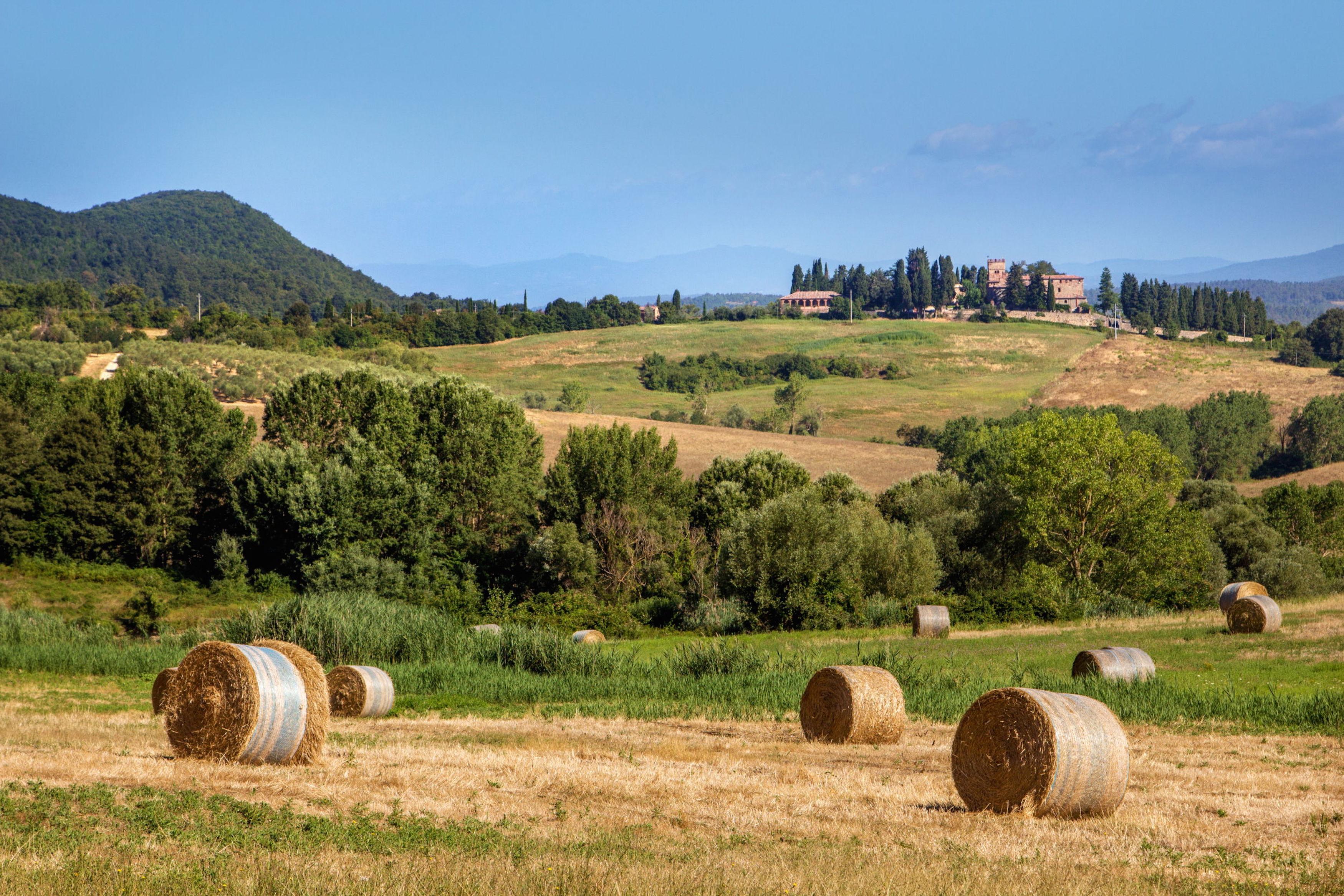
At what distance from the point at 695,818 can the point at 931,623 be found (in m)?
28.6

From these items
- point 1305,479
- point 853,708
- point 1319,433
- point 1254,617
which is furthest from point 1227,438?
point 853,708

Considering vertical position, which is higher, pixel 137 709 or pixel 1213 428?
pixel 1213 428

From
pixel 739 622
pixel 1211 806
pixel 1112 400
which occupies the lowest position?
pixel 739 622

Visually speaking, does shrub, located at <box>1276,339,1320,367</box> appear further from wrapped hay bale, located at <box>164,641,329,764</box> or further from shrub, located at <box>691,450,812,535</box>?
wrapped hay bale, located at <box>164,641,329,764</box>

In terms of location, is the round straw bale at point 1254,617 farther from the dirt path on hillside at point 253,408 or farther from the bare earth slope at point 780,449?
the dirt path on hillside at point 253,408

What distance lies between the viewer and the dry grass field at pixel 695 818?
26.7ft

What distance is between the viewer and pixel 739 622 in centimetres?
4497

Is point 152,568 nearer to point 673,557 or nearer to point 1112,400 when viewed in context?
point 673,557

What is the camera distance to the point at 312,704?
1380 cm

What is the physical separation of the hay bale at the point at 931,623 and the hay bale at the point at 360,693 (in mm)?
22116

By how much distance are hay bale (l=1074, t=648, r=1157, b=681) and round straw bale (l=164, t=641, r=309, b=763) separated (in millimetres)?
15685

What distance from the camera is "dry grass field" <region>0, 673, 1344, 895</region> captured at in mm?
8141

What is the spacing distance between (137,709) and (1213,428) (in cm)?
10926

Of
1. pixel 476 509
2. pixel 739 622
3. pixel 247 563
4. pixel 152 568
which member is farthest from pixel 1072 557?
pixel 152 568
